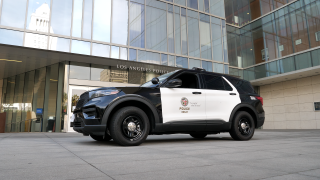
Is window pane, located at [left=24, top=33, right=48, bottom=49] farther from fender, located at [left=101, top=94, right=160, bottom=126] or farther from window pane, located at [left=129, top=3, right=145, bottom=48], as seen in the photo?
fender, located at [left=101, top=94, right=160, bottom=126]

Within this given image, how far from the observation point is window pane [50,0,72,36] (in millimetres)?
14703

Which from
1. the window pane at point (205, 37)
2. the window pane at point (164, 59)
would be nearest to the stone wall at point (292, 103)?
the window pane at point (205, 37)

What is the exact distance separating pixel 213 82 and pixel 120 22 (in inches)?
490

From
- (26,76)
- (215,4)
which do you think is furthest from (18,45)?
(215,4)

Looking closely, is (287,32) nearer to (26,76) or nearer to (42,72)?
(42,72)

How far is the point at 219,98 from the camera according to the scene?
5938 mm

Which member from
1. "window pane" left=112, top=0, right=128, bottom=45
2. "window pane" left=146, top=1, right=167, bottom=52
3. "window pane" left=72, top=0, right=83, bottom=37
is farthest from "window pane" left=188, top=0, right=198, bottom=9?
"window pane" left=72, top=0, right=83, bottom=37

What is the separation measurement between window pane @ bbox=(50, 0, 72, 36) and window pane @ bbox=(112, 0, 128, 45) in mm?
2983

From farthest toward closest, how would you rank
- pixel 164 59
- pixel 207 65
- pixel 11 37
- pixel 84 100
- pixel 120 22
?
pixel 207 65 → pixel 164 59 → pixel 120 22 → pixel 11 37 → pixel 84 100

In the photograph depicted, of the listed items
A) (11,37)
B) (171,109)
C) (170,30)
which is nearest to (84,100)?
(171,109)

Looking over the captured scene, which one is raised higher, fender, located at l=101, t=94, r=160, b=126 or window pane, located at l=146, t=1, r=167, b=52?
window pane, located at l=146, t=1, r=167, b=52

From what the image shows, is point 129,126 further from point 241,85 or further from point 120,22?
point 120,22

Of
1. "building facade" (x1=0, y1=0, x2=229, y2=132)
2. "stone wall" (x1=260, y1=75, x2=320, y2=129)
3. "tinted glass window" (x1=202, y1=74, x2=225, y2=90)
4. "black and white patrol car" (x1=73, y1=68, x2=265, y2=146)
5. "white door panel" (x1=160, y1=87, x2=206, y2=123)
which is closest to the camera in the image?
"black and white patrol car" (x1=73, y1=68, x2=265, y2=146)

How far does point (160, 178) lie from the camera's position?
7.06ft
